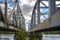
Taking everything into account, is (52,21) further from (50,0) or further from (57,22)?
(50,0)

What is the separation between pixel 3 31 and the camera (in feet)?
55.7

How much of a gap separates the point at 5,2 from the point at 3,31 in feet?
8.94

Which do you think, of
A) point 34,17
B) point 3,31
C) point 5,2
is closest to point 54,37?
point 3,31

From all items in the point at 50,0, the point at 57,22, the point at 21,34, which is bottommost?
the point at 21,34

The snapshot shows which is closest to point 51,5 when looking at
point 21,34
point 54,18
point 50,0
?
point 50,0

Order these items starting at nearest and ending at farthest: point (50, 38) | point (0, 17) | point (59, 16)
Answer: point (59, 16), point (50, 38), point (0, 17)

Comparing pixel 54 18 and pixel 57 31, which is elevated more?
pixel 54 18

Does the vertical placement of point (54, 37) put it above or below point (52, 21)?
below

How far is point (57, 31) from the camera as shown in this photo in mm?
Result: 13570

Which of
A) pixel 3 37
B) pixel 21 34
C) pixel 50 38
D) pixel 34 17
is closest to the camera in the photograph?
pixel 50 38

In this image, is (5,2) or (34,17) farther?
(34,17)

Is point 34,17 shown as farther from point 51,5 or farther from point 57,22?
point 57,22

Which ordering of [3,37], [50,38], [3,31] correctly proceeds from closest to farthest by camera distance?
[50,38] → [3,37] → [3,31]

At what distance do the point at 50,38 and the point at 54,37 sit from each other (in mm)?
231
